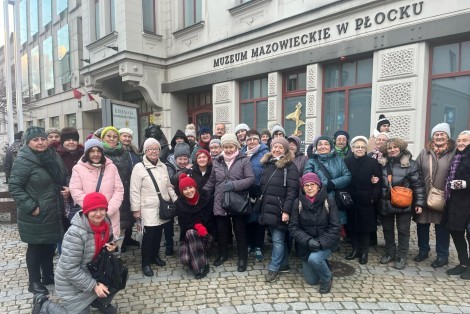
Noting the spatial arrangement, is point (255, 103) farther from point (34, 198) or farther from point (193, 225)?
point (34, 198)

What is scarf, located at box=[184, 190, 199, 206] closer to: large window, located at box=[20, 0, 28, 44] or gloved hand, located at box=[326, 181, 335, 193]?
gloved hand, located at box=[326, 181, 335, 193]

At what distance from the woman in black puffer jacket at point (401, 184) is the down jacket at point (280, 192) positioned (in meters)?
1.21

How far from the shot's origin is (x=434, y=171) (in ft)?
13.3

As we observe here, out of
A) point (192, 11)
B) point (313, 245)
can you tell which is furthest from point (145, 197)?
point (192, 11)

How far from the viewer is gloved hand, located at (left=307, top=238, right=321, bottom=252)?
3.48m

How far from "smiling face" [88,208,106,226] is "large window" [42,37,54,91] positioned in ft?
56.5

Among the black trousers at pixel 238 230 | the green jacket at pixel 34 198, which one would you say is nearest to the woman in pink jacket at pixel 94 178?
the green jacket at pixel 34 198

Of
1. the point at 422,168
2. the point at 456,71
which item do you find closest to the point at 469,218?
the point at 422,168

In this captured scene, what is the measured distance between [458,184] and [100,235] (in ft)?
12.5

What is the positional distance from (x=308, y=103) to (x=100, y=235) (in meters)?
6.25

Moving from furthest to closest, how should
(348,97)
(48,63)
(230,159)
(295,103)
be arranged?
1. (48,63)
2. (295,103)
3. (348,97)
4. (230,159)

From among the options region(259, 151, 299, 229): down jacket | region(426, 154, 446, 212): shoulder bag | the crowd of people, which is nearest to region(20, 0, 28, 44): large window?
the crowd of people

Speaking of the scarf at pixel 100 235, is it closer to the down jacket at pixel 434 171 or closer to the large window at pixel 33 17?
the down jacket at pixel 434 171

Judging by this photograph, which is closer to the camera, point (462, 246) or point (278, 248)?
point (278, 248)
